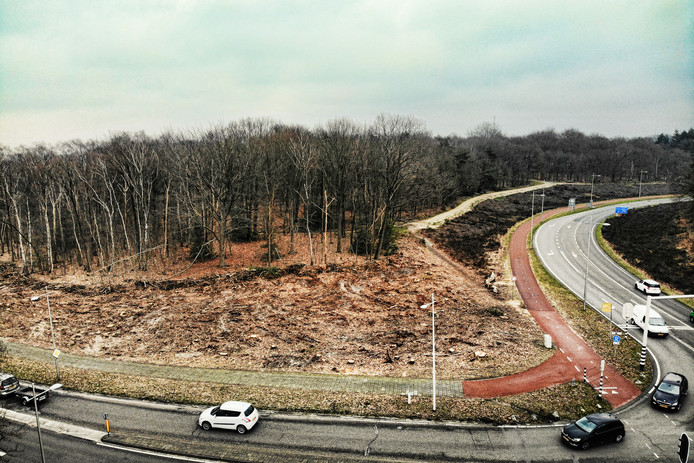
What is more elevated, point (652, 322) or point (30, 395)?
point (652, 322)

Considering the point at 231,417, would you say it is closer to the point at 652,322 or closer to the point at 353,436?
the point at 353,436

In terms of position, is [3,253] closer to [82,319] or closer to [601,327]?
[82,319]

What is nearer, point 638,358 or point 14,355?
point 638,358

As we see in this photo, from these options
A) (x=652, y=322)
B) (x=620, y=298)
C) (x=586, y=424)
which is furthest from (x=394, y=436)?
(x=620, y=298)

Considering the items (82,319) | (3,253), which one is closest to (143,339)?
(82,319)

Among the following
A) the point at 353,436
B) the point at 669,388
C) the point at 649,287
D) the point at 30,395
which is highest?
the point at 649,287

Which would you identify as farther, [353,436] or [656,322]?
[656,322]

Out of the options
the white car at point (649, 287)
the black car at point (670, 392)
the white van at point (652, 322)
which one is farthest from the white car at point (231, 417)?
the white car at point (649, 287)
